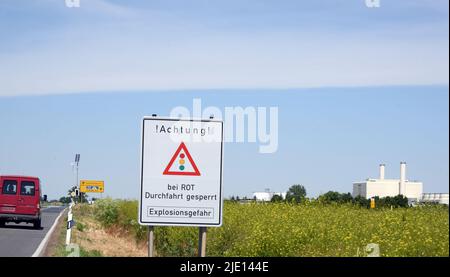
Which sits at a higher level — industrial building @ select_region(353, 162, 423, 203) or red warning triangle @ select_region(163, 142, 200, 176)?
red warning triangle @ select_region(163, 142, 200, 176)

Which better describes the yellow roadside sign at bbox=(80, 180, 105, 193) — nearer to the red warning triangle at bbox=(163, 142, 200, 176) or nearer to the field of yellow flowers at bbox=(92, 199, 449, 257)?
the field of yellow flowers at bbox=(92, 199, 449, 257)

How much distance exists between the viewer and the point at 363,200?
22734 millimetres

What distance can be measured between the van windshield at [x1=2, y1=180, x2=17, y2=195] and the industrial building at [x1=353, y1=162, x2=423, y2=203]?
14394mm

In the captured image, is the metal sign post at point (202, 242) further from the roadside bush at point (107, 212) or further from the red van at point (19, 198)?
the red van at point (19, 198)

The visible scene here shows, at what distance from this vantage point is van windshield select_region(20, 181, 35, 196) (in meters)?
31.2

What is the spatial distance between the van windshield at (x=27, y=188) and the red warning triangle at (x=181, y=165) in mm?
23276

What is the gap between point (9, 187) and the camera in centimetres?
3112

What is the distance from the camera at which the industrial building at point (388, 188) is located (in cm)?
2033

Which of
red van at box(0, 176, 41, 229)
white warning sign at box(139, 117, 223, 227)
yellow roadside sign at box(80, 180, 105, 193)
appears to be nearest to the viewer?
white warning sign at box(139, 117, 223, 227)

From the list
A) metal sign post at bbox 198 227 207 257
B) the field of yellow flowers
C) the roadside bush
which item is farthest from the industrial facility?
the roadside bush

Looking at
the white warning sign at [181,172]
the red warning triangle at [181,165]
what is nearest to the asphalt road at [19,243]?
the white warning sign at [181,172]
